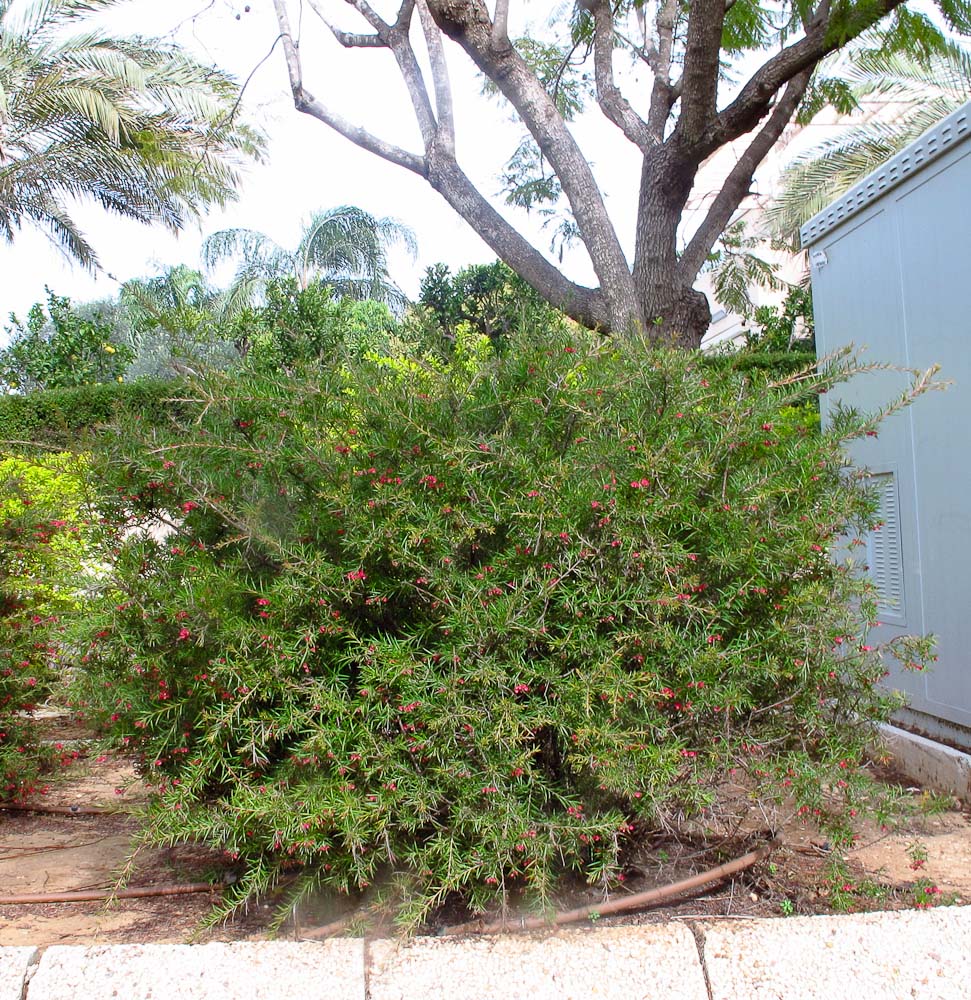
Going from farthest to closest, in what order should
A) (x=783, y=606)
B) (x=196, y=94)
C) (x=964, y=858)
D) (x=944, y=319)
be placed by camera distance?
(x=196, y=94)
(x=944, y=319)
(x=964, y=858)
(x=783, y=606)

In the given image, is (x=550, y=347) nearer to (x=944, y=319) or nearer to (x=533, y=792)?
(x=533, y=792)

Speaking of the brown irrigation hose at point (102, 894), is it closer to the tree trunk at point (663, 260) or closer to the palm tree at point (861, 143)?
the tree trunk at point (663, 260)

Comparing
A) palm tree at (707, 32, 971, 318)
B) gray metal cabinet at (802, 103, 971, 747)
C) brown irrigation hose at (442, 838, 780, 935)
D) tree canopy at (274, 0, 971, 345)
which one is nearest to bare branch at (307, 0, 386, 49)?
tree canopy at (274, 0, 971, 345)

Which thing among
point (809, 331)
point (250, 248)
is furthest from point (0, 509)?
point (250, 248)

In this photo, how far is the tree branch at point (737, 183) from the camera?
7.48 m

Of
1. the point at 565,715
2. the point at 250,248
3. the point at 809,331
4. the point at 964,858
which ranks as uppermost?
the point at 250,248

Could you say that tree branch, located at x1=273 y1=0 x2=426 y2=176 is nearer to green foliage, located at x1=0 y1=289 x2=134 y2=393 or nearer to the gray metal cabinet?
the gray metal cabinet

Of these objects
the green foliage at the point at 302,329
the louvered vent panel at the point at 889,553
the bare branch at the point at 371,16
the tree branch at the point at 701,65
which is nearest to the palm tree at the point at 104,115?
the green foliage at the point at 302,329

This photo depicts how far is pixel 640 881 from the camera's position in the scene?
2.88m

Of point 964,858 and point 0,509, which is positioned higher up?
point 0,509

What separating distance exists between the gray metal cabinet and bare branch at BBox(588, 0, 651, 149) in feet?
10.8

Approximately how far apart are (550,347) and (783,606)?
1090mm

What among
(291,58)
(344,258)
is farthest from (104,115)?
(344,258)

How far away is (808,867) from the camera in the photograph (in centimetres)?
306
